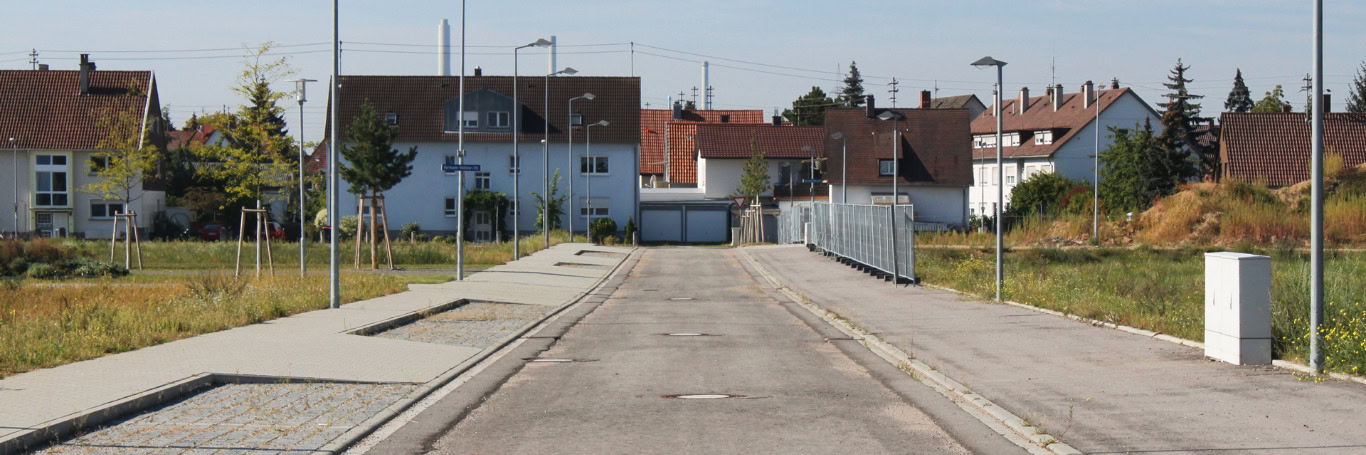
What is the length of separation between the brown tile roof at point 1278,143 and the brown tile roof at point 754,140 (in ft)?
79.0

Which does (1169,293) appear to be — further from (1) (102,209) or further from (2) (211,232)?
(1) (102,209)

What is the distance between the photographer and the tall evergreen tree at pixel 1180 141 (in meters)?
70.9

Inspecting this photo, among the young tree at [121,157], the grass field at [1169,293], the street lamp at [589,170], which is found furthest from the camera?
the street lamp at [589,170]

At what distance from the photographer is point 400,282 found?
27.8m

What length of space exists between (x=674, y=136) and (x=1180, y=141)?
35.2m

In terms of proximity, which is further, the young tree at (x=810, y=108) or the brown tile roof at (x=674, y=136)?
the young tree at (x=810, y=108)

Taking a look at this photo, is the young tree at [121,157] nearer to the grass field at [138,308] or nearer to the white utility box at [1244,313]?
the grass field at [138,308]

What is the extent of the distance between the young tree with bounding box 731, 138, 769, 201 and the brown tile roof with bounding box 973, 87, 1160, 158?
14.1 metres

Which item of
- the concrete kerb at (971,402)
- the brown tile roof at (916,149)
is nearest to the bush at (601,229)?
the brown tile roof at (916,149)

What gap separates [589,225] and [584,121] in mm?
7396

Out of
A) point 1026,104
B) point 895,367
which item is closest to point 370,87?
point 1026,104

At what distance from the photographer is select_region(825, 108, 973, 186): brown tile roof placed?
75.1m

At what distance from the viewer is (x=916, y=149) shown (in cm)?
7594

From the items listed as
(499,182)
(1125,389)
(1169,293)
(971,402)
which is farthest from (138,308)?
(499,182)
